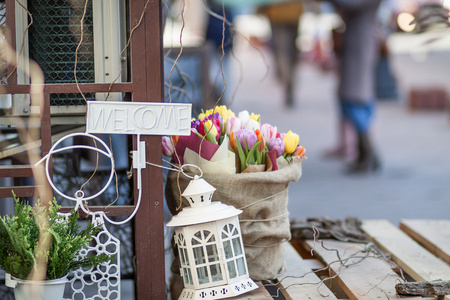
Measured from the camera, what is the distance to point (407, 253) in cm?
247

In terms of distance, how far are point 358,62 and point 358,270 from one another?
330 cm

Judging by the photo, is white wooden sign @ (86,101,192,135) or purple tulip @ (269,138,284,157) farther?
purple tulip @ (269,138,284,157)

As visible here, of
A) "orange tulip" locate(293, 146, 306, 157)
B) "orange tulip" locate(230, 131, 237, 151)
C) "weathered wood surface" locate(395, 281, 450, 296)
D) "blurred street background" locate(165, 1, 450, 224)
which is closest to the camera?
"weathered wood surface" locate(395, 281, 450, 296)

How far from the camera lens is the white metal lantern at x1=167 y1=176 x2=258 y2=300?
185 centimetres

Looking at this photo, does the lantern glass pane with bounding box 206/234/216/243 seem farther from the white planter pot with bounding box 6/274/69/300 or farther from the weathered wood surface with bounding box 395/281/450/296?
the weathered wood surface with bounding box 395/281/450/296

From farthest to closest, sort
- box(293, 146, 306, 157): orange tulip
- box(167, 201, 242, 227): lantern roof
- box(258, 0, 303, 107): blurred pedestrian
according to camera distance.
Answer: box(258, 0, 303, 107): blurred pedestrian
box(293, 146, 306, 157): orange tulip
box(167, 201, 242, 227): lantern roof

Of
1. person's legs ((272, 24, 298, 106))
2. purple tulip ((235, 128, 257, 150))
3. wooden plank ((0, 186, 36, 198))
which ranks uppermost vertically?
person's legs ((272, 24, 298, 106))

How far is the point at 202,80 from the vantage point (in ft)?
17.3

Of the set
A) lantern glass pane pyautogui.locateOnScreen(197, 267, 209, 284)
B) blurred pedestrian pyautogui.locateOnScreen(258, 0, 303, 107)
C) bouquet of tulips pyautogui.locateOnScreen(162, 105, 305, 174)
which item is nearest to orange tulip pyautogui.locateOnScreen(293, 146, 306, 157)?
bouquet of tulips pyautogui.locateOnScreen(162, 105, 305, 174)

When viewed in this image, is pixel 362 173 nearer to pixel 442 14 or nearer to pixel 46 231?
pixel 442 14

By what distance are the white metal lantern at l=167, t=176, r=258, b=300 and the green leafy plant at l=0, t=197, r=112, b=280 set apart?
0.27 meters

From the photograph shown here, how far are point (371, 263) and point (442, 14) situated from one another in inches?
41.7

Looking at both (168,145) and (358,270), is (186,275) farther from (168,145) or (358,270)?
(358,270)

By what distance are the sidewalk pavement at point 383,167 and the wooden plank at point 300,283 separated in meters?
0.73
